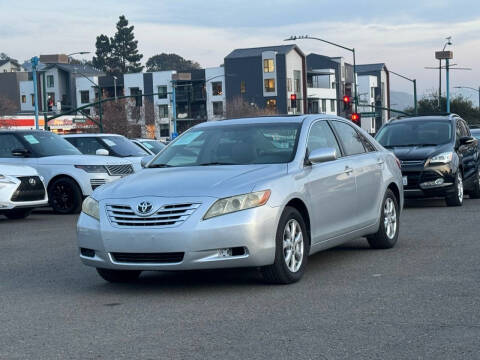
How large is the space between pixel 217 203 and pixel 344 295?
131cm

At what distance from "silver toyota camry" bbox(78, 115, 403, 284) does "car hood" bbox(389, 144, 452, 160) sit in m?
6.87

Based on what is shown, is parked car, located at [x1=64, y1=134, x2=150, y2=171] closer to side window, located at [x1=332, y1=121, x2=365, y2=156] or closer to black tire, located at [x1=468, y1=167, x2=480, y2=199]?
black tire, located at [x1=468, y1=167, x2=480, y2=199]

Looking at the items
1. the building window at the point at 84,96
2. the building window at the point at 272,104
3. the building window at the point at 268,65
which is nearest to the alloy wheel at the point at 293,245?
the building window at the point at 272,104

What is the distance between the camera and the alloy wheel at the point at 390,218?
34.6 ft

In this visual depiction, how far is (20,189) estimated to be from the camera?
1598cm

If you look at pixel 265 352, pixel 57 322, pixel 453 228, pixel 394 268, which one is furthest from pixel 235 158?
pixel 453 228

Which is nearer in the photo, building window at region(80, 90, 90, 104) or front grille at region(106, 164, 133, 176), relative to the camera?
front grille at region(106, 164, 133, 176)

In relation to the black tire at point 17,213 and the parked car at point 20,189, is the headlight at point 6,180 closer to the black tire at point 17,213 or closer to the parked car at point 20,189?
the parked car at point 20,189

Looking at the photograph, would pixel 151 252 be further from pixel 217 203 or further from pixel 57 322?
pixel 57 322

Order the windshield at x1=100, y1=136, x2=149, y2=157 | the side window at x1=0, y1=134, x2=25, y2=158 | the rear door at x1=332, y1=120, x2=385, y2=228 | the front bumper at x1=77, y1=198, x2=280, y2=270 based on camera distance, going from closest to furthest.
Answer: the front bumper at x1=77, y1=198, x2=280, y2=270, the rear door at x1=332, y1=120, x2=385, y2=228, the side window at x1=0, y1=134, x2=25, y2=158, the windshield at x1=100, y1=136, x2=149, y2=157

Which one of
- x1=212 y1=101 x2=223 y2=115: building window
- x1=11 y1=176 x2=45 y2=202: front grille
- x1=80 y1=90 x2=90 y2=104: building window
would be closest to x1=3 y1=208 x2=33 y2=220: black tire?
x1=11 y1=176 x2=45 y2=202: front grille

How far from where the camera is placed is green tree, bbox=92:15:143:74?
13000 centimetres

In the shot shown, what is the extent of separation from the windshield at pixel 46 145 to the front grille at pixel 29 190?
6.44 feet

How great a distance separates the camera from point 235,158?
29.0ft
